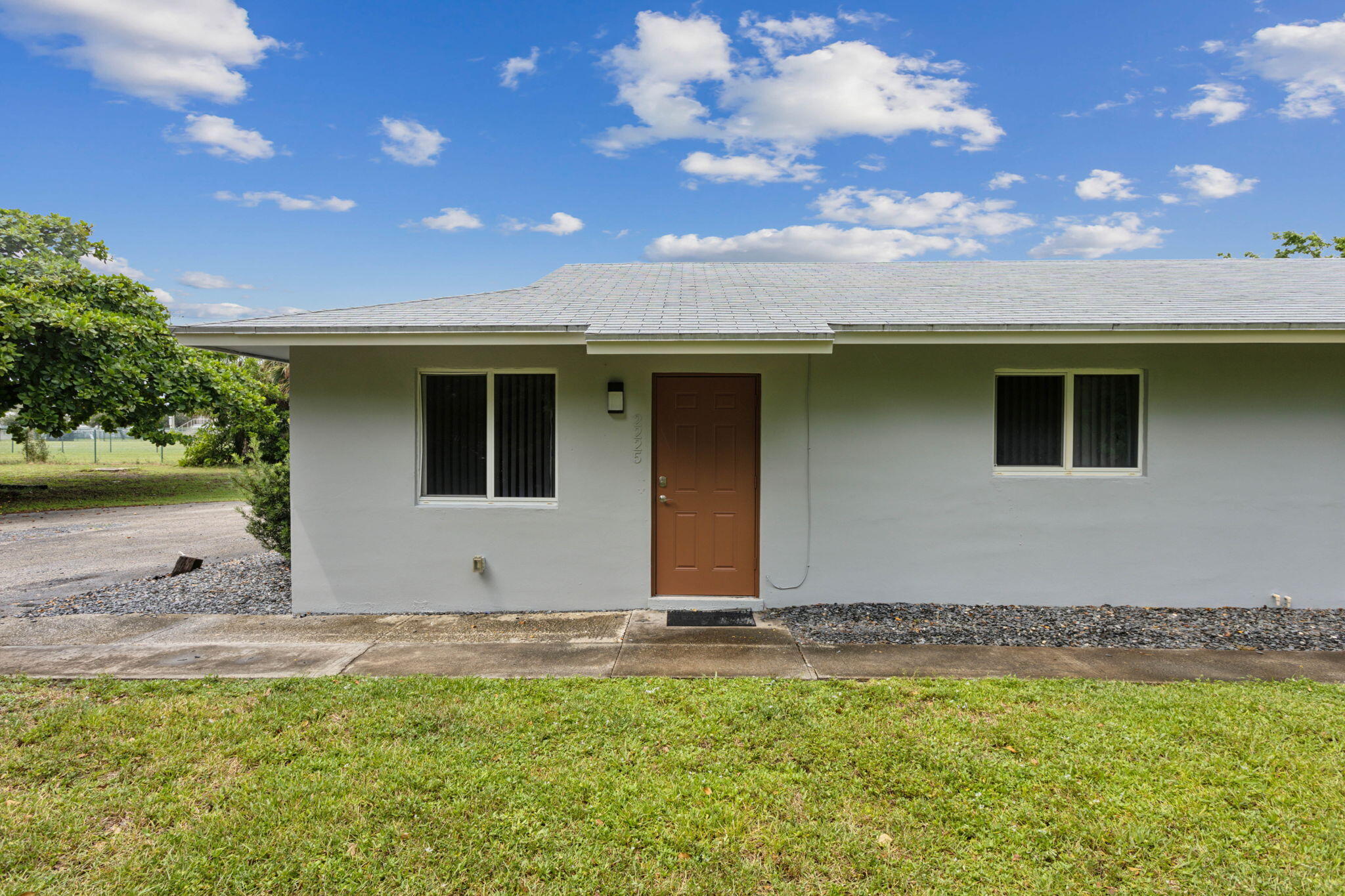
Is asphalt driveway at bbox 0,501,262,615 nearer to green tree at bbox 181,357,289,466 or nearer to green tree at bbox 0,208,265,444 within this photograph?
green tree at bbox 0,208,265,444

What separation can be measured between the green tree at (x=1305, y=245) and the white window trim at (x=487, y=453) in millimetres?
22773

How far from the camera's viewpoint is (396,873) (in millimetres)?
2365

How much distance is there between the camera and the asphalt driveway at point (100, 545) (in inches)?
300

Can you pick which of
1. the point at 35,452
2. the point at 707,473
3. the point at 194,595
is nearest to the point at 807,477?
the point at 707,473

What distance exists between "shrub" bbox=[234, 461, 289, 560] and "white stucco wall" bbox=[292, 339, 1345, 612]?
1.49m

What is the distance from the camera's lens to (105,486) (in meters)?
18.4

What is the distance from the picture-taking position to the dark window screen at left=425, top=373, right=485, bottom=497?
615 cm

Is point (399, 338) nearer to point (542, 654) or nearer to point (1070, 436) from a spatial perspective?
point (542, 654)

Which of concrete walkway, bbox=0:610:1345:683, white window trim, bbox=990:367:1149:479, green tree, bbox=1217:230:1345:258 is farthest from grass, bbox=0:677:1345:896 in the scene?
green tree, bbox=1217:230:1345:258

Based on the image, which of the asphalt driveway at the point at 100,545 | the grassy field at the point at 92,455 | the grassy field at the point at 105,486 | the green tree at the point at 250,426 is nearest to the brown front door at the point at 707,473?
the asphalt driveway at the point at 100,545

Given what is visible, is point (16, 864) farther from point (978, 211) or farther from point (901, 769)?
point (978, 211)

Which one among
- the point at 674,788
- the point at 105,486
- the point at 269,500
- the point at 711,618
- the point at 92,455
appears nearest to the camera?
the point at 674,788

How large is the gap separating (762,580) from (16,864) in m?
5.05

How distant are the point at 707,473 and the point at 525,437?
185 centimetres
